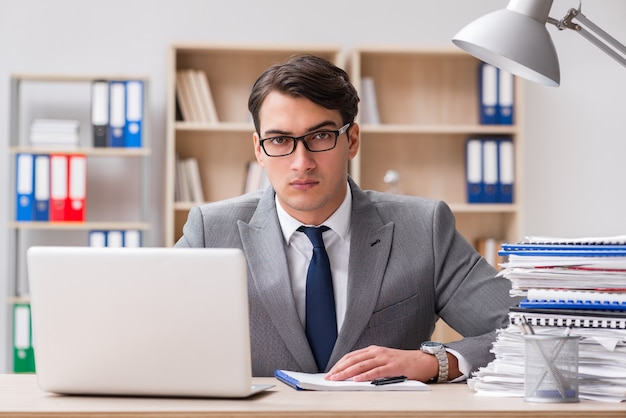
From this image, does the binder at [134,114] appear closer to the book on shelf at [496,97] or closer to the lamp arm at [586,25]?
the book on shelf at [496,97]

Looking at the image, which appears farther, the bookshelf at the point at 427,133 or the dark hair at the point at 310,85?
the bookshelf at the point at 427,133

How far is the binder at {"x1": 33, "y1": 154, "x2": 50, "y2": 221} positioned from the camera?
3970mm

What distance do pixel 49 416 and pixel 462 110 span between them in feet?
11.4

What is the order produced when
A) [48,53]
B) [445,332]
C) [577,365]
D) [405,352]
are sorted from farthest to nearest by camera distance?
[48,53]
[445,332]
[405,352]
[577,365]

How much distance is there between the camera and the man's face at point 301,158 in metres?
1.95

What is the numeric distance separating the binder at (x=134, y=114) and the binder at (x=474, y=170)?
1.53 metres

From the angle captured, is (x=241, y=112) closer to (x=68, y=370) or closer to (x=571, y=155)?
A: (x=571, y=155)

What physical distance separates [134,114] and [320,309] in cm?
229

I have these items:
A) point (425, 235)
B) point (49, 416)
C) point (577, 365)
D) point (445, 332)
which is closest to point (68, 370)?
point (49, 416)

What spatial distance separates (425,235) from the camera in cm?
211

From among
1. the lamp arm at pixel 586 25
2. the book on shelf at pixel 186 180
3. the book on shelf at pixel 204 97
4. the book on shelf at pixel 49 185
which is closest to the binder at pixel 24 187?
the book on shelf at pixel 49 185

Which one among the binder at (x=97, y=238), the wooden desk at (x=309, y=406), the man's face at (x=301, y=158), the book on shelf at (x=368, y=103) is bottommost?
the wooden desk at (x=309, y=406)

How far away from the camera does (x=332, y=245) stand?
82.7 inches

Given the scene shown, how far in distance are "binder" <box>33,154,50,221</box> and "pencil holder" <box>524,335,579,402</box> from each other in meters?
3.03
